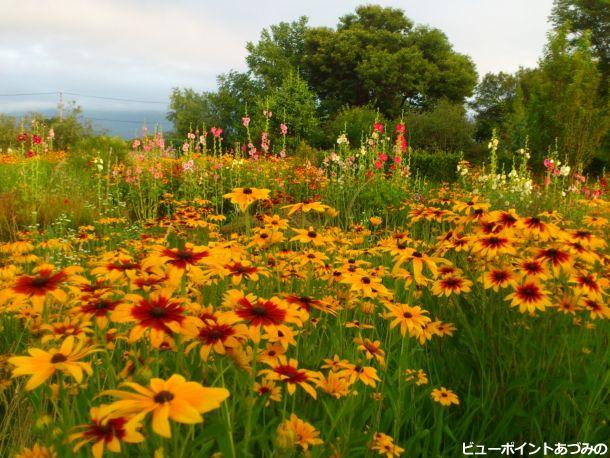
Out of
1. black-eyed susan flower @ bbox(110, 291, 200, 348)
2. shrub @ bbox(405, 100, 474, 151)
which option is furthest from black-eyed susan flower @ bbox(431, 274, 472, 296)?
shrub @ bbox(405, 100, 474, 151)

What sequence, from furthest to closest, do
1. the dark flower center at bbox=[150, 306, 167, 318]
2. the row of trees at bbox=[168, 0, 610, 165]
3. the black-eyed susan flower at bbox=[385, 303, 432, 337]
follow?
the row of trees at bbox=[168, 0, 610, 165] < the black-eyed susan flower at bbox=[385, 303, 432, 337] < the dark flower center at bbox=[150, 306, 167, 318]

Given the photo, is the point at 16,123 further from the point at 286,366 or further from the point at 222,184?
the point at 286,366

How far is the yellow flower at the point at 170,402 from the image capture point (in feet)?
2.69

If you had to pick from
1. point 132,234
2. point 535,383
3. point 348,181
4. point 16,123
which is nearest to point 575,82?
point 348,181

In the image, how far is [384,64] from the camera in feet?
98.6

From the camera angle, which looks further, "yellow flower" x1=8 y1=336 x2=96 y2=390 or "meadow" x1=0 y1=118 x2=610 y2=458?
"meadow" x1=0 y1=118 x2=610 y2=458

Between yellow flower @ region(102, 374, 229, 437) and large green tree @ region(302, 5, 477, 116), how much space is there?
30.8m

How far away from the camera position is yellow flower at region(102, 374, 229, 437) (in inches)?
32.3

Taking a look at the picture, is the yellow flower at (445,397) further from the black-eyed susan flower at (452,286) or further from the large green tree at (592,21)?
the large green tree at (592,21)

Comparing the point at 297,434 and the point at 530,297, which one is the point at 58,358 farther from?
the point at 530,297

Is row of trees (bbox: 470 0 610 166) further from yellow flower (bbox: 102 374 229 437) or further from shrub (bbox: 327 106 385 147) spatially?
yellow flower (bbox: 102 374 229 437)

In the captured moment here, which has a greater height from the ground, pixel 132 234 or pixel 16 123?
pixel 16 123

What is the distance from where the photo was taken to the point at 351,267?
95.9 inches

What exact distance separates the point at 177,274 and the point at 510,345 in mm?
1726
